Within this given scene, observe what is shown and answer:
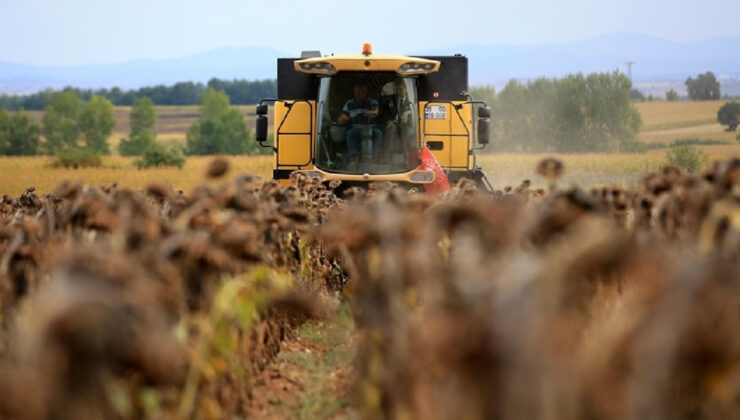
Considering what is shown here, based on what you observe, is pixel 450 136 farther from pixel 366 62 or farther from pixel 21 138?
pixel 21 138

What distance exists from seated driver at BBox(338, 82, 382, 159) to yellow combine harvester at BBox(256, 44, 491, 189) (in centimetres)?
1

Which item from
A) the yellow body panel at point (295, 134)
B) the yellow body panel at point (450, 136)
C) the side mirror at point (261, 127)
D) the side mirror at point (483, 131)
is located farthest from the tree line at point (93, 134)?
the side mirror at point (483, 131)

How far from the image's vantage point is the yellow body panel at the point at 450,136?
1545cm

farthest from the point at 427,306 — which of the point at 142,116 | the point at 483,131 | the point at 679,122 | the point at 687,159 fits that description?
the point at 142,116

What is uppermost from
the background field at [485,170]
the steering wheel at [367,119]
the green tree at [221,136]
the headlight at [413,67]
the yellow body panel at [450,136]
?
the headlight at [413,67]

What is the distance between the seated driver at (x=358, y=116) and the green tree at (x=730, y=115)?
84884mm

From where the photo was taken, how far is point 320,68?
14.2m

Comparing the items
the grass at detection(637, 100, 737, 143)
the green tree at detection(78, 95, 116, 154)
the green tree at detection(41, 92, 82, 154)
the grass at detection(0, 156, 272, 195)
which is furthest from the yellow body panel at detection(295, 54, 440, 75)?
the green tree at detection(78, 95, 116, 154)

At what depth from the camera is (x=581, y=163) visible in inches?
1897

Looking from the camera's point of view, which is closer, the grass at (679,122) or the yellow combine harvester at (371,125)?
the yellow combine harvester at (371,125)

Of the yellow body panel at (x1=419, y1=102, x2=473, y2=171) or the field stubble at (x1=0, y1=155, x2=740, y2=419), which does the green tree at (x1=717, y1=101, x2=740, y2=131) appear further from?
the field stubble at (x1=0, y1=155, x2=740, y2=419)

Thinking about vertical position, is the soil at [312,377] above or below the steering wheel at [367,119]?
below

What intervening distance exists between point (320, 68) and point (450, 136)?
7.61 feet

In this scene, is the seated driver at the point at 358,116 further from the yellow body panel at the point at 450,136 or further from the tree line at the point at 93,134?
the tree line at the point at 93,134
